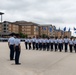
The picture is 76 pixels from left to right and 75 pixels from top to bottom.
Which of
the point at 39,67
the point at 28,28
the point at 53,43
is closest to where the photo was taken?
the point at 39,67

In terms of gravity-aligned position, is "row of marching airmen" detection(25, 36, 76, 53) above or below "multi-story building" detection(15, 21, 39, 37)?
below

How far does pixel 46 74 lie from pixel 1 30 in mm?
149648

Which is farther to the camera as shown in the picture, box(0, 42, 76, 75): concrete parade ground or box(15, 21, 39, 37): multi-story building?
box(15, 21, 39, 37): multi-story building

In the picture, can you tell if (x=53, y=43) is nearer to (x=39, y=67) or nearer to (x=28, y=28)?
(x=39, y=67)

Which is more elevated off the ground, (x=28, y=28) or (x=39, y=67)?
(x=28, y=28)

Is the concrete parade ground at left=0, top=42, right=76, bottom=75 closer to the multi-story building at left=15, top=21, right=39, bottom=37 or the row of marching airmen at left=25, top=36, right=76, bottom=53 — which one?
the row of marching airmen at left=25, top=36, right=76, bottom=53

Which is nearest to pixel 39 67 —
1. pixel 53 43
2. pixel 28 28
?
pixel 53 43

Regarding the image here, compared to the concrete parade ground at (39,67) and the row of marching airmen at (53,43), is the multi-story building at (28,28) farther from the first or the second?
the concrete parade ground at (39,67)

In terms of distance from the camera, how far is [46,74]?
1155 centimetres

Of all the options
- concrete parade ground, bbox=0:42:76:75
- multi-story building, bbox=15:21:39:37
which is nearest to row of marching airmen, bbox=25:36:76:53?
concrete parade ground, bbox=0:42:76:75

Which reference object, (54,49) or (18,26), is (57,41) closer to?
(54,49)

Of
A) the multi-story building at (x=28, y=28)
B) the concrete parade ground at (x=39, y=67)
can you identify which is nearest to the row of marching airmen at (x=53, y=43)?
the concrete parade ground at (x=39, y=67)

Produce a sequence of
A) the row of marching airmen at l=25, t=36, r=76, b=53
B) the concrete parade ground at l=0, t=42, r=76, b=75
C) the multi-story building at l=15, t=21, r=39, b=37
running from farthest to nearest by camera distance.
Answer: the multi-story building at l=15, t=21, r=39, b=37
the row of marching airmen at l=25, t=36, r=76, b=53
the concrete parade ground at l=0, t=42, r=76, b=75

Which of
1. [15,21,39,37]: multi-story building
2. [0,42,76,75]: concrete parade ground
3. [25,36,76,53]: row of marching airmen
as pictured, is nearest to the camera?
[0,42,76,75]: concrete parade ground
